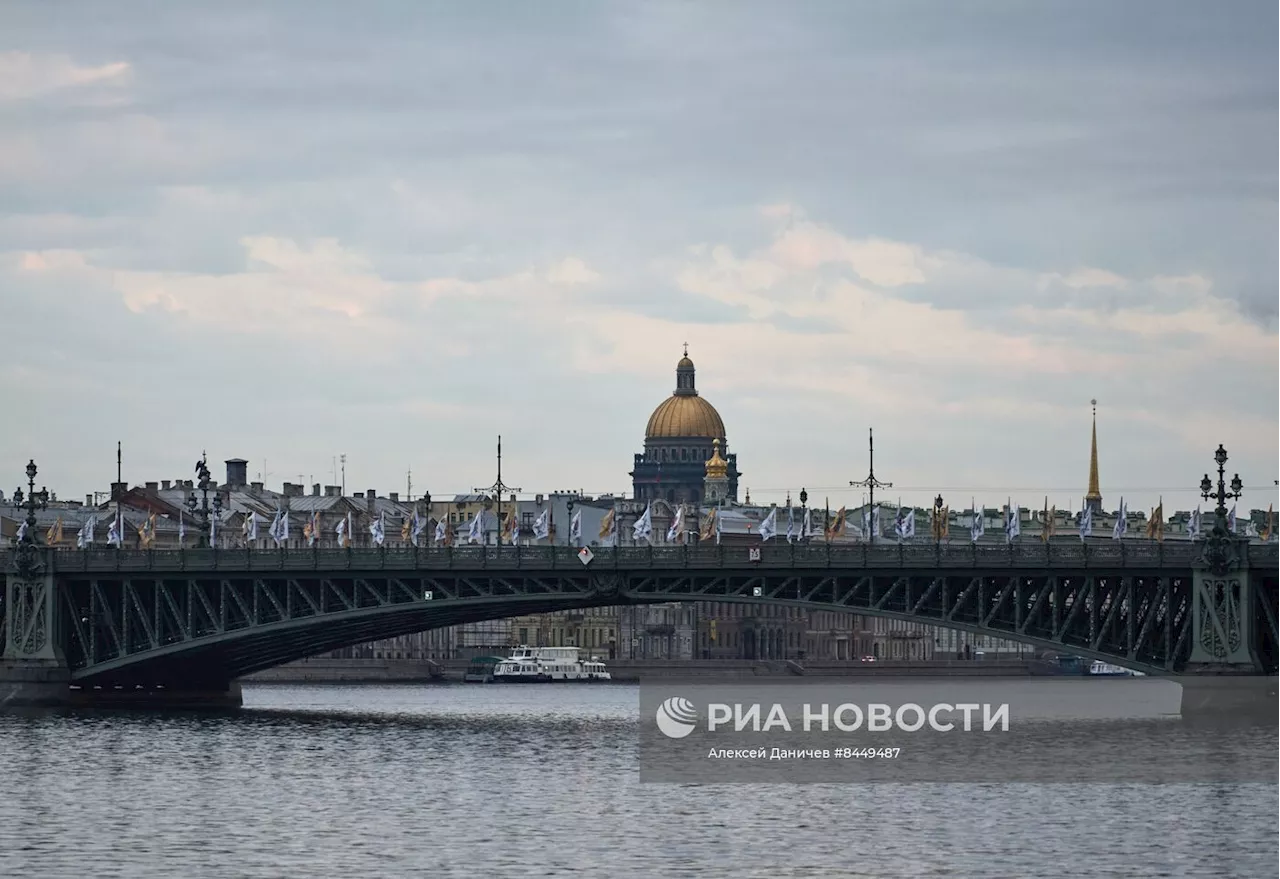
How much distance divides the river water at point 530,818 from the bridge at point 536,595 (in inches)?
186

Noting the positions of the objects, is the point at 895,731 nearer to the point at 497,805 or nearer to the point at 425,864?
the point at 497,805

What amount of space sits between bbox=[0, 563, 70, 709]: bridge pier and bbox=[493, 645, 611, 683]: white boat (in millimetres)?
66699

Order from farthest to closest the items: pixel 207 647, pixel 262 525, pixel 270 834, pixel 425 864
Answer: pixel 262 525 → pixel 207 647 → pixel 270 834 → pixel 425 864

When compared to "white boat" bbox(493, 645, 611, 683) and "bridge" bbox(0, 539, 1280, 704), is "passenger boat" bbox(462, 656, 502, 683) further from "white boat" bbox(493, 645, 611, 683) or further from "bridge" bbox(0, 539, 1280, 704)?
"bridge" bbox(0, 539, 1280, 704)

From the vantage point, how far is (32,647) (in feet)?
311

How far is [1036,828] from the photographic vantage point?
54.9 m

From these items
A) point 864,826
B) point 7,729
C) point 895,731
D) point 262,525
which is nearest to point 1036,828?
Result: point 864,826

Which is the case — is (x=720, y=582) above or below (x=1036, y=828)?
above

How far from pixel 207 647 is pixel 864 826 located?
135 ft

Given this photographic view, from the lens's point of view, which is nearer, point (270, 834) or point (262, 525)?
point (270, 834)

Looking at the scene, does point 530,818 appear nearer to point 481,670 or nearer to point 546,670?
point 546,670

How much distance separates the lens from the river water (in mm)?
49688

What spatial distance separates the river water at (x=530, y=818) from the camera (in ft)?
163

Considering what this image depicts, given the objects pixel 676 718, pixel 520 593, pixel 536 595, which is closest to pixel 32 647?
pixel 520 593
